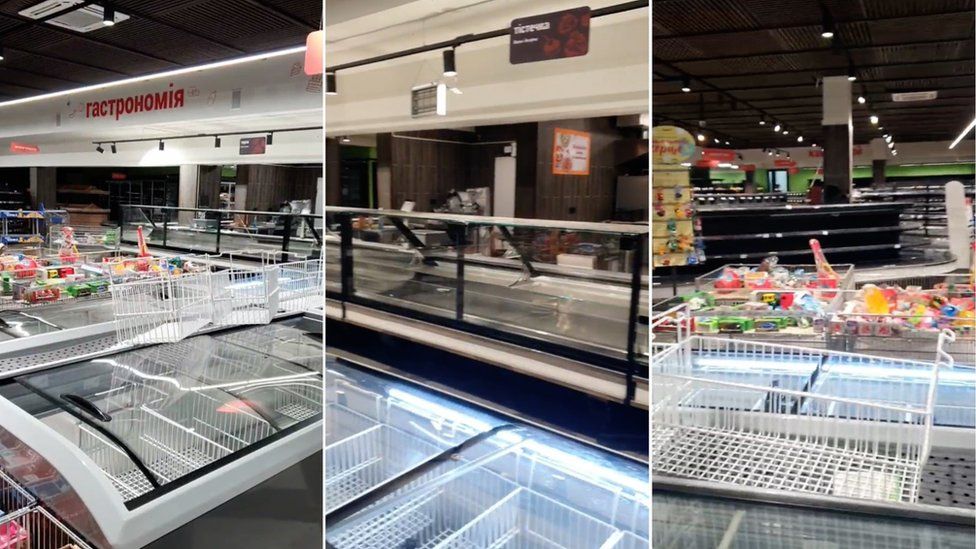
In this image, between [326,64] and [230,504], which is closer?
[326,64]

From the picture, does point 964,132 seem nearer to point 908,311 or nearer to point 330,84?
point 908,311

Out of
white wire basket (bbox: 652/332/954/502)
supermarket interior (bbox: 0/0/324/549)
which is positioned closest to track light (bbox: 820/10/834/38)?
white wire basket (bbox: 652/332/954/502)

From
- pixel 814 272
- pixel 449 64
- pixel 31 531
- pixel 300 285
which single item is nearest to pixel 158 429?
pixel 31 531

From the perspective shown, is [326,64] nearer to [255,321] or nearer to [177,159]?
[255,321]

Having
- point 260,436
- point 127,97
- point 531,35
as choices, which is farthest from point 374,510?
point 127,97

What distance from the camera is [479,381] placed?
102 centimetres

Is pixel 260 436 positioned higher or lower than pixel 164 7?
lower

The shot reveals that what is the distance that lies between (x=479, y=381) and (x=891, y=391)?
1.89 ft

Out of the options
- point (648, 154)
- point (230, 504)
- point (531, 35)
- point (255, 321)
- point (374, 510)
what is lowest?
point (230, 504)

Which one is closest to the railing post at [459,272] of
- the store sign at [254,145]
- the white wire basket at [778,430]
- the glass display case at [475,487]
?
the glass display case at [475,487]

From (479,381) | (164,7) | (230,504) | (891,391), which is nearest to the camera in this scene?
(891,391)

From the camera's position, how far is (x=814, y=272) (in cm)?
80

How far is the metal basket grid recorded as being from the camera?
1619mm

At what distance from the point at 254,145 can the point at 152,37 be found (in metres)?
0.87
